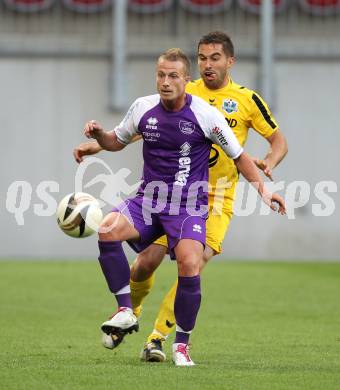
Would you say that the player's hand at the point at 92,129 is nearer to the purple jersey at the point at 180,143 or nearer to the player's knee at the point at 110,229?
the purple jersey at the point at 180,143

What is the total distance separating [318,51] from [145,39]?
9.46ft

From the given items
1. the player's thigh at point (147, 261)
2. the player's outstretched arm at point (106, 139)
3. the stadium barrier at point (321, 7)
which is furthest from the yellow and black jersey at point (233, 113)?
the stadium barrier at point (321, 7)

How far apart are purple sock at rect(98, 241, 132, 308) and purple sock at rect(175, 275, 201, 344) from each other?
31 centimetres

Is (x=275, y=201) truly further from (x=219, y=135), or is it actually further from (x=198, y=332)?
(x=198, y=332)

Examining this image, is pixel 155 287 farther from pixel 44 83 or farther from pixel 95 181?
pixel 44 83

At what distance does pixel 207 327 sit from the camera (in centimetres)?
969

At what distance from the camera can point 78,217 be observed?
7.85 metres

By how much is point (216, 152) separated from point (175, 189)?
0.83 m

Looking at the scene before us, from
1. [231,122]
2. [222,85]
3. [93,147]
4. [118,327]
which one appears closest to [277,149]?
[231,122]

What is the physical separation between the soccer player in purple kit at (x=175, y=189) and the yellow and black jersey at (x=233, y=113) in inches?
26.8

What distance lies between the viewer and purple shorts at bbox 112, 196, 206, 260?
22.5 ft

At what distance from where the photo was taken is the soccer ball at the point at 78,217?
7836mm

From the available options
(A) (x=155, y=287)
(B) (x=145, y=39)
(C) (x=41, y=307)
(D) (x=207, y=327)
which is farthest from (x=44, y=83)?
(D) (x=207, y=327)

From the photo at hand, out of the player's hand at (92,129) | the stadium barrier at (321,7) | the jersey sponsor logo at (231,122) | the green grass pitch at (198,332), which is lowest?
the green grass pitch at (198,332)
